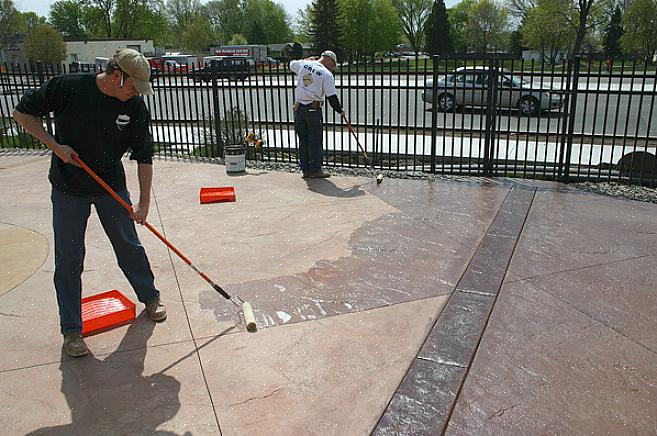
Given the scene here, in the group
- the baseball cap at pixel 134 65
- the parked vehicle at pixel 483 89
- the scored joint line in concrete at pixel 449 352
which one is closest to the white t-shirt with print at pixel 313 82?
the parked vehicle at pixel 483 89

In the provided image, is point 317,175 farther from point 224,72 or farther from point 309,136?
point 224,72

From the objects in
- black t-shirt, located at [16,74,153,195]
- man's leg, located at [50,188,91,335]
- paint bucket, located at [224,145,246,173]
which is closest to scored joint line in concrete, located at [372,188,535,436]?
man's leg, located at [50,188,91,335]

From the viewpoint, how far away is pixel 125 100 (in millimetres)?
3543

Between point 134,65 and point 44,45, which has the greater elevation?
point 44,45

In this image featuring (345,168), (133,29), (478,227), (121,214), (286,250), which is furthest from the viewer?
(133,29)

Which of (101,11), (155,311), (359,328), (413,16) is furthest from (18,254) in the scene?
(413,16)

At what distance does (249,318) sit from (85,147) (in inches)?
63.0

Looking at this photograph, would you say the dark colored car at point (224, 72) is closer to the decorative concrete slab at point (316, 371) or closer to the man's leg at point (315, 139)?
the man's leg at point (315, 139)

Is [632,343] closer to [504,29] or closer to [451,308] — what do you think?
[451,308]

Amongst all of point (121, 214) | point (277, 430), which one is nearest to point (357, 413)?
point (277, 430)

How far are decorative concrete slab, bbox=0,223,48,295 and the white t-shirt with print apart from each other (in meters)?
3.97

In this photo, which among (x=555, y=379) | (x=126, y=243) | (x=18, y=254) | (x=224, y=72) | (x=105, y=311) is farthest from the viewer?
(x=224, y=72)

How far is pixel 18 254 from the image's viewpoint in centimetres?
550

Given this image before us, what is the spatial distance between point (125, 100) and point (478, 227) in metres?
4.06
